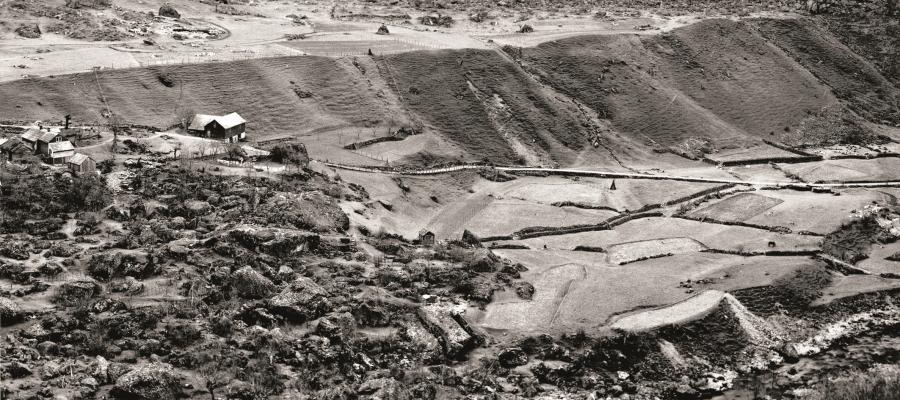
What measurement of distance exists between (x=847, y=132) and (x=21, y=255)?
337ft

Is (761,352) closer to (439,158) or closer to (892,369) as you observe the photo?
(892,369)

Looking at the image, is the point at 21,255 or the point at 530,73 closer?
the point at 21,255

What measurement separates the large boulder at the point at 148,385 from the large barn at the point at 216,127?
146ft

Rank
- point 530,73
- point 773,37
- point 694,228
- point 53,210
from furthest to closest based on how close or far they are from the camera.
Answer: point 773,37, point 530,73, point 694,228, point 53,210

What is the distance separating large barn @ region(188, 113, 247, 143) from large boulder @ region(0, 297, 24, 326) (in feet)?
130

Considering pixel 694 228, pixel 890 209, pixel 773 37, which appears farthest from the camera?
pixel 773 37

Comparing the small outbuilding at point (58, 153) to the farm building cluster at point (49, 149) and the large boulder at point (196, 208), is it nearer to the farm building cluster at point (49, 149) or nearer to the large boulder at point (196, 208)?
the farm building cluster at point (49, 149)

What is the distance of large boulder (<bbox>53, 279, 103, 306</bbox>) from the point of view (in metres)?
62.7

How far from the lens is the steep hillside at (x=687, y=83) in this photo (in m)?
124

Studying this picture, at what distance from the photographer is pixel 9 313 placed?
59.2m

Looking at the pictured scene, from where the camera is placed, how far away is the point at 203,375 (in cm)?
5781

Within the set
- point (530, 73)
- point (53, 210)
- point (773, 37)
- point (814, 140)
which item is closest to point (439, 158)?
point (530, 73)

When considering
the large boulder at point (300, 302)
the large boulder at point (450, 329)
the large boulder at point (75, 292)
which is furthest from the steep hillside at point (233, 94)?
the large boulder at point (450, 329)

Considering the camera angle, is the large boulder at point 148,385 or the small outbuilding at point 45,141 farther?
the small outbuilding at point 45,141
